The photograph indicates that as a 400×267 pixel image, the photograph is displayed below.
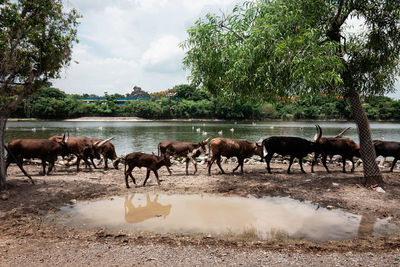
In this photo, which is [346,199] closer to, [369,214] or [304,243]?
[369,214]

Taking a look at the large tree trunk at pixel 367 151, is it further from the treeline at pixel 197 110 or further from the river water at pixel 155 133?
the treeline at pixel 197 110

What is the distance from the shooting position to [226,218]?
254 inches

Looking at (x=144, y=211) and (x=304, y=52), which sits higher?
(x=304, y=52)

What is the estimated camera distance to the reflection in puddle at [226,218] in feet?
18.8

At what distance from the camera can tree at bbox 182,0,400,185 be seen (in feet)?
26.1

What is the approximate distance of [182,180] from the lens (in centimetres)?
1032

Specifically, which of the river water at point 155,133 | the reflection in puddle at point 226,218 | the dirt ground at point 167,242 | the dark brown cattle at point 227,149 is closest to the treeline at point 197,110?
the river water at point 155,133

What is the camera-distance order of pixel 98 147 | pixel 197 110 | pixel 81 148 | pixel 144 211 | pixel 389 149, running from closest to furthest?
pixel 144 211
pixel 389 149
pixel 81 148
pixel 98 147
pixel 197 110

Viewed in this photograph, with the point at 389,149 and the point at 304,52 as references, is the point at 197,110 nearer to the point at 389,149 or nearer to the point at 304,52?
the point at 389,149

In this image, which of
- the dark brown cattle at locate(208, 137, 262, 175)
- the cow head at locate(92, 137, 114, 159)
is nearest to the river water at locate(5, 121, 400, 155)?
the cow head at locate(92, 137, 114, 159)

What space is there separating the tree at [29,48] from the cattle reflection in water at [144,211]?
3977mm

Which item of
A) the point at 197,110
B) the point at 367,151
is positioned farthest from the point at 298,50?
the point at 197,110

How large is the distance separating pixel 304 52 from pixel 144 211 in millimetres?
6527

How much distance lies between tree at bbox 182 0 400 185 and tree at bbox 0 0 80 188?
15.0 ft
